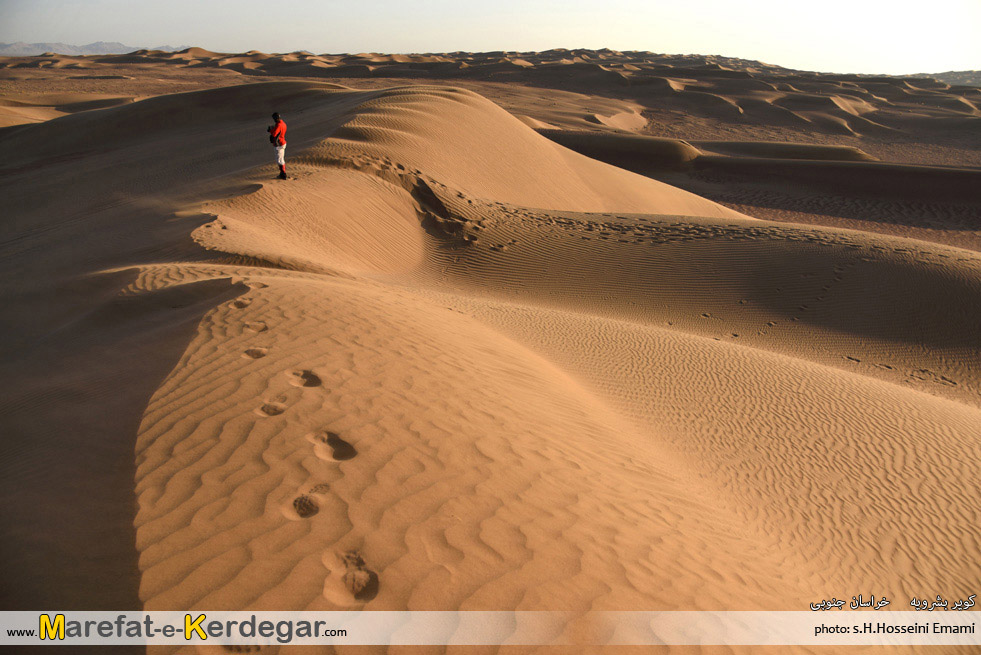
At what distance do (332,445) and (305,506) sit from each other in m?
0.60

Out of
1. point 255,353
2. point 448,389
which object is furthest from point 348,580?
point 255,353

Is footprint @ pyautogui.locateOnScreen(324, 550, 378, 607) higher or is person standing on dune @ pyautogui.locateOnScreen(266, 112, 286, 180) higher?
person standing on dune @ pyautogui.locateOnScreen(266, 112, 286, 180)

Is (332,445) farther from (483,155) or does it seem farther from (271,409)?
(483,155)

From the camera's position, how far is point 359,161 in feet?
45.5

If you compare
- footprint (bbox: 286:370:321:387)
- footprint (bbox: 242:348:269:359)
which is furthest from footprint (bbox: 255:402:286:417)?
footprint (bbox: 242:348:269:359)

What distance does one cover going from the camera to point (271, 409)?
385 centimetres

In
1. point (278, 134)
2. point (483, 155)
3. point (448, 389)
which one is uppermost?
point (278, 134)

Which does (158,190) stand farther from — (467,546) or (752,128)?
Result: (752,128)

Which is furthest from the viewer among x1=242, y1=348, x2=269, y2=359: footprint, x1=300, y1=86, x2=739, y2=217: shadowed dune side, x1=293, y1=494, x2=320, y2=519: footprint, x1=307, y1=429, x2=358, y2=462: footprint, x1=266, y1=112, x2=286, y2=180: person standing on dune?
x1=300, y1=86, x2=739, y2=217: shadowed dune side

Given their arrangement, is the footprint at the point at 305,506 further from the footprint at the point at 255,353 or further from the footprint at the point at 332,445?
the footprint at the point at 255,353

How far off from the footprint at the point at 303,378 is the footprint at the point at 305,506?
1.25 m

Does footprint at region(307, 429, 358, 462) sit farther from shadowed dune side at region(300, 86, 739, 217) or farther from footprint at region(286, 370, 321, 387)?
shadowed dune side at region(300, 86, 739, 217)

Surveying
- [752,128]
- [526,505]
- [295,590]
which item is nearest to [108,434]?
[295,590]

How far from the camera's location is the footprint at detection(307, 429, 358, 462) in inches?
139
